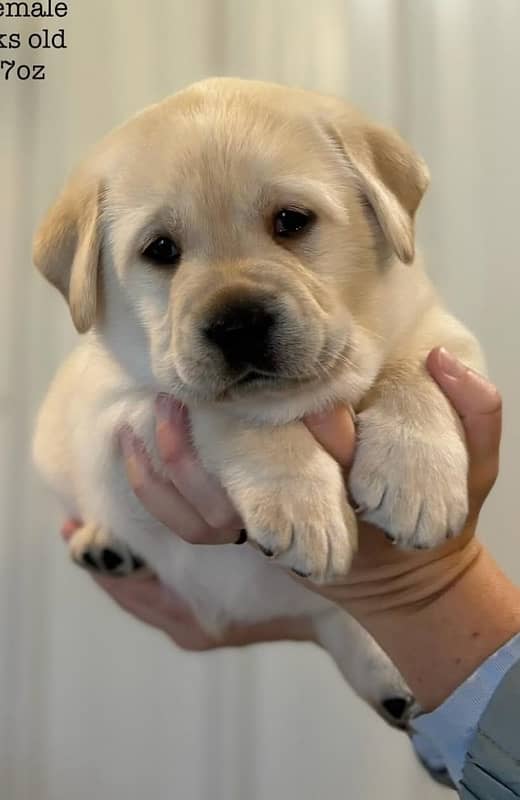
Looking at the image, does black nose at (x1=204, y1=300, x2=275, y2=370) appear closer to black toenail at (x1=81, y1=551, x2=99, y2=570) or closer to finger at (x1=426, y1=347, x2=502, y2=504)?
finger at (x1=426, y1=347, x2=502, y2=504)

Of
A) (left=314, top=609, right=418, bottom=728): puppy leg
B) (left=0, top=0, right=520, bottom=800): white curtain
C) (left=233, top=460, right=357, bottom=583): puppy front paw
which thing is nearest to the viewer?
(left=233, top=460, right=357, bottom=583): puppy front paw

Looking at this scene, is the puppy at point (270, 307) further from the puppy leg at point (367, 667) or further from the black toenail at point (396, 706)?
the black toenail at point (396, 706)

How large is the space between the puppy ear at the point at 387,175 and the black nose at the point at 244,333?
25 cm

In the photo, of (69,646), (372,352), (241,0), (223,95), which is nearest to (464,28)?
(241,0)

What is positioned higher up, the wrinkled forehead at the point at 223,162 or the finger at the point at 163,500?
the wrinkled forehead at the point at 223,162

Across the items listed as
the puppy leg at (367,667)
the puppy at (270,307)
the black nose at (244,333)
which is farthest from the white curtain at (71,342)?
the black nose at (244,333)

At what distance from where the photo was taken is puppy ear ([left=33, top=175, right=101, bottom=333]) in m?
1.26

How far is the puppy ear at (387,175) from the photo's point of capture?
3.82ft

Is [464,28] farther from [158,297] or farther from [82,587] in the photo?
[82,587]

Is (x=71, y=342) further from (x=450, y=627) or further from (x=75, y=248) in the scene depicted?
(x=450, y=627)

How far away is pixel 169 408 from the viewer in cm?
121

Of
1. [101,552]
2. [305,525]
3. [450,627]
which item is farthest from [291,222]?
[101,552]

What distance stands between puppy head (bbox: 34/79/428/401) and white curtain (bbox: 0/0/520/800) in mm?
1140

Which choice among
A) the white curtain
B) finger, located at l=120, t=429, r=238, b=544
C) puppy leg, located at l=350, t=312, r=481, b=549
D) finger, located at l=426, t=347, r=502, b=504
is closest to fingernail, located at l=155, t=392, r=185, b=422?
finger, located at l=120, t=429, r=238, b=544
